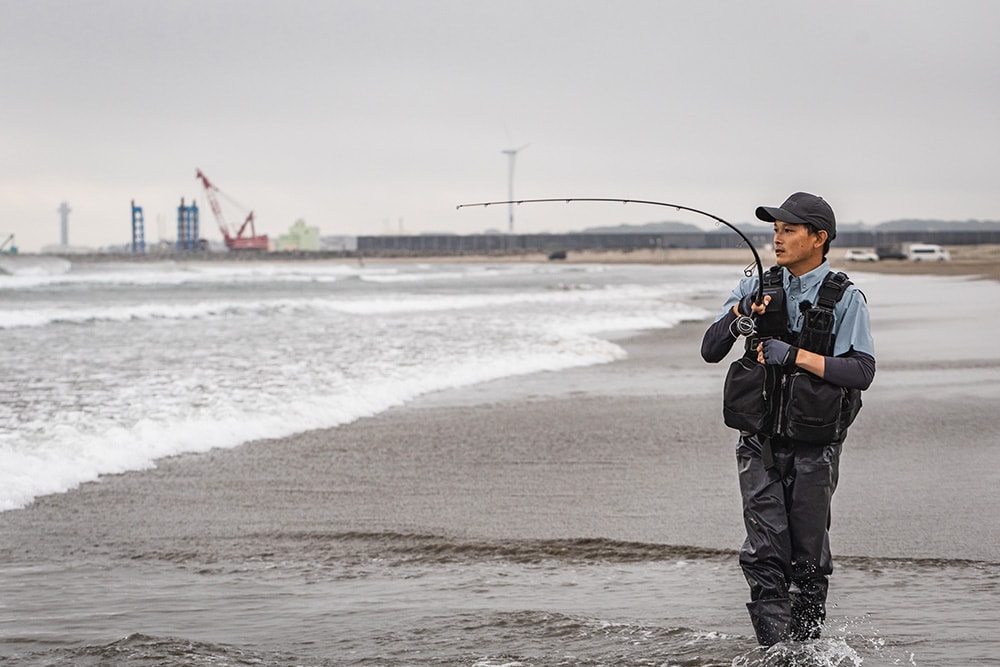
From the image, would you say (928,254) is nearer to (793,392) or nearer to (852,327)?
(852,327)

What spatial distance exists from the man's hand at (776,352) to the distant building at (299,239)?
191476 millimetres

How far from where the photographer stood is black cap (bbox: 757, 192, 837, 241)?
3.81 m

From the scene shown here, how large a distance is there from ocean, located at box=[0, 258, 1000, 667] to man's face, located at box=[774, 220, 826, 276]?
53.4 inches

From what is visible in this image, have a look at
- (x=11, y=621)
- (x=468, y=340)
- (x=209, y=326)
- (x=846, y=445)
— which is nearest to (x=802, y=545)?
(x=11, y=621)

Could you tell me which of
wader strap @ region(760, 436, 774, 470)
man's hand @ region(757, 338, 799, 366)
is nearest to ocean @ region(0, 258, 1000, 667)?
wader strap @ region(760, 436, 774, 470)

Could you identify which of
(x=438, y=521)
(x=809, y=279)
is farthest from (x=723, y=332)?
(x=438, y=521)

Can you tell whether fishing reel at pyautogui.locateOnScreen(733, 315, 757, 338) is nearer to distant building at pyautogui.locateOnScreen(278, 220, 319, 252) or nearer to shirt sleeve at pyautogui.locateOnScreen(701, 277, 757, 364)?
shirt sleeve at pyautogui.locateOnScreen(701, 277, 757, 364)

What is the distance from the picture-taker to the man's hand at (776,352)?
370cm

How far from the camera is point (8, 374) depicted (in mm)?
13406

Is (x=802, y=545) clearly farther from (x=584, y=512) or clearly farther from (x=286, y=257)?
(x=286, y=257)

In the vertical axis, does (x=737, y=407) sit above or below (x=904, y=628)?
above

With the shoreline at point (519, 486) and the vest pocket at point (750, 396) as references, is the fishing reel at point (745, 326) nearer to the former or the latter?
the vest pocket at point (750, 396)

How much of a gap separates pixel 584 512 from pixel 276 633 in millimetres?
2481

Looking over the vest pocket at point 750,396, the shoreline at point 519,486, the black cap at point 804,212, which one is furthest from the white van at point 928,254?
the vest pocket at point 750,396
